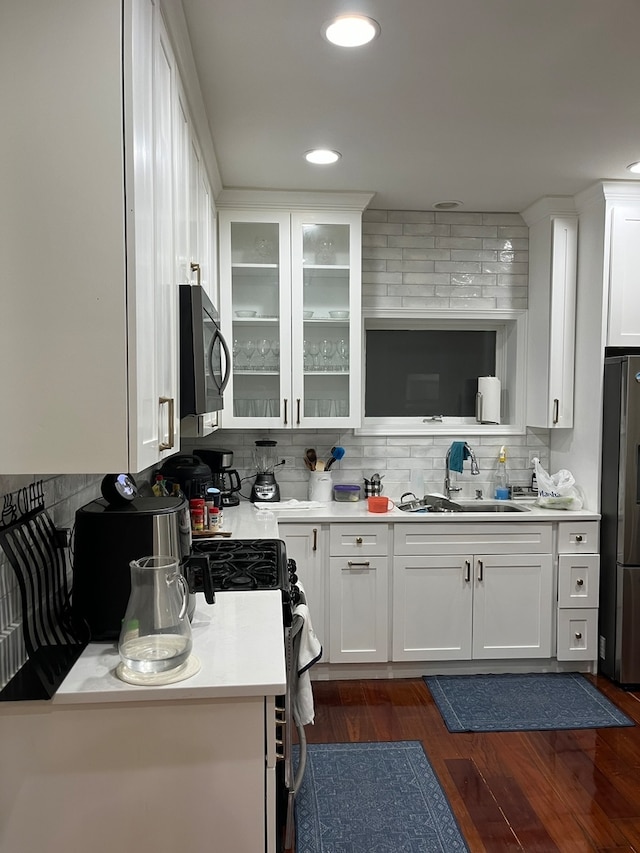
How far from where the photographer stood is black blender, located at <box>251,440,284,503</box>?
140 inches

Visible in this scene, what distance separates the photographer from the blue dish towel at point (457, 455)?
373 centimetres

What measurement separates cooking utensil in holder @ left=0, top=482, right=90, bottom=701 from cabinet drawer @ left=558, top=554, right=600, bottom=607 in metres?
2.59

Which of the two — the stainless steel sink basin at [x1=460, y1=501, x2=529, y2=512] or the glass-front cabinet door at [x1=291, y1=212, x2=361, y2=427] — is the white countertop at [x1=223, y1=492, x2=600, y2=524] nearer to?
the stainless steel sink basin at [x1=460, y1=501, x2=529, y2=512]

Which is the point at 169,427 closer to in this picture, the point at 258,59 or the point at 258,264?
the point at 258,59

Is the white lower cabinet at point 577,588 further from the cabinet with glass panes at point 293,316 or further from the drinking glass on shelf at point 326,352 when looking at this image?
the drinking glass on shelf at point 326,352

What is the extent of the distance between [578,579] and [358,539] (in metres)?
1.19

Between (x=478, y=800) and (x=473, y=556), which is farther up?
(x=473, y=556)

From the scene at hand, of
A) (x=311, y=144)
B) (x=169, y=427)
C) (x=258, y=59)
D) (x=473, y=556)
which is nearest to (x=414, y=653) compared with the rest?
(x=473, y=556)

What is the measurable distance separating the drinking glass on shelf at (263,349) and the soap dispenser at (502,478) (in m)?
1.52

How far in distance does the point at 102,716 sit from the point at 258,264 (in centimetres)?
261

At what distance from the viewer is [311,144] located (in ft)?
9.03

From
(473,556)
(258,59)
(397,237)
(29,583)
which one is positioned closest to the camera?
(29,583)

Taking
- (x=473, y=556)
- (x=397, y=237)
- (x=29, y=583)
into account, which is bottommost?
(x=473, y=556)

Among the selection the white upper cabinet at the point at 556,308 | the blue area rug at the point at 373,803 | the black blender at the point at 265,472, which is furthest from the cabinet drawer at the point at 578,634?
the black blender at the point at 265,472
